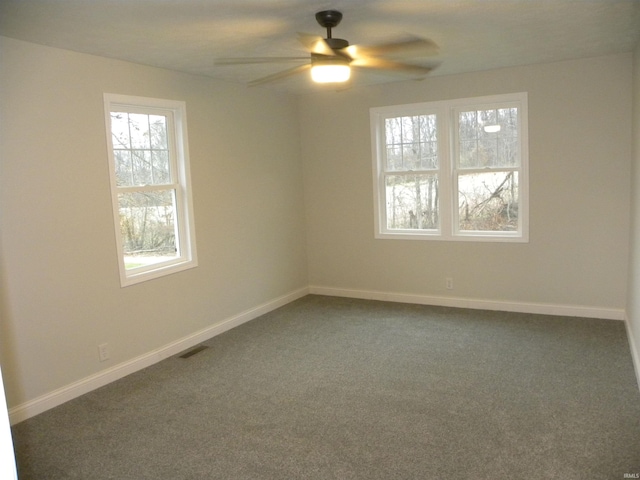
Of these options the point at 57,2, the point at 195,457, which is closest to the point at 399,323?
the point at 195,457

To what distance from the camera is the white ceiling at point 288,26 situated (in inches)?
112

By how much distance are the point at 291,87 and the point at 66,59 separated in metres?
2.49

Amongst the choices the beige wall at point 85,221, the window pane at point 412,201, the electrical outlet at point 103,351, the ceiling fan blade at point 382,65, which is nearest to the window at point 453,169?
the window pane at point 412,201

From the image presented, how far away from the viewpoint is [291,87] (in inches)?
218

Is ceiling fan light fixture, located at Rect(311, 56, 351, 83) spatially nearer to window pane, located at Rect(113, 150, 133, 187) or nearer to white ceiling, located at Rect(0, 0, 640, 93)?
white ceiling, located at Rect(0, 0, 640, 93)

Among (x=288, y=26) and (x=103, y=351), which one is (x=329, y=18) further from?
(x=103, y=351)

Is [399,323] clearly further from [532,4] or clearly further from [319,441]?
[532,4]

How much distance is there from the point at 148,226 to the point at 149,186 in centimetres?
34

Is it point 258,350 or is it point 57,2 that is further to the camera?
point 258,350

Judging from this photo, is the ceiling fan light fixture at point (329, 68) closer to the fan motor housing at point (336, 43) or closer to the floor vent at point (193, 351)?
the fan motor housing at point (336, 43)

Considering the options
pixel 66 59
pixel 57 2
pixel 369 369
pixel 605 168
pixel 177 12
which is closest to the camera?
pixel 57 2

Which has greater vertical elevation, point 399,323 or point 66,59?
point 66,59

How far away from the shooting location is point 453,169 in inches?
213

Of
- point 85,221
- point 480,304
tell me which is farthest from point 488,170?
point 85,221
